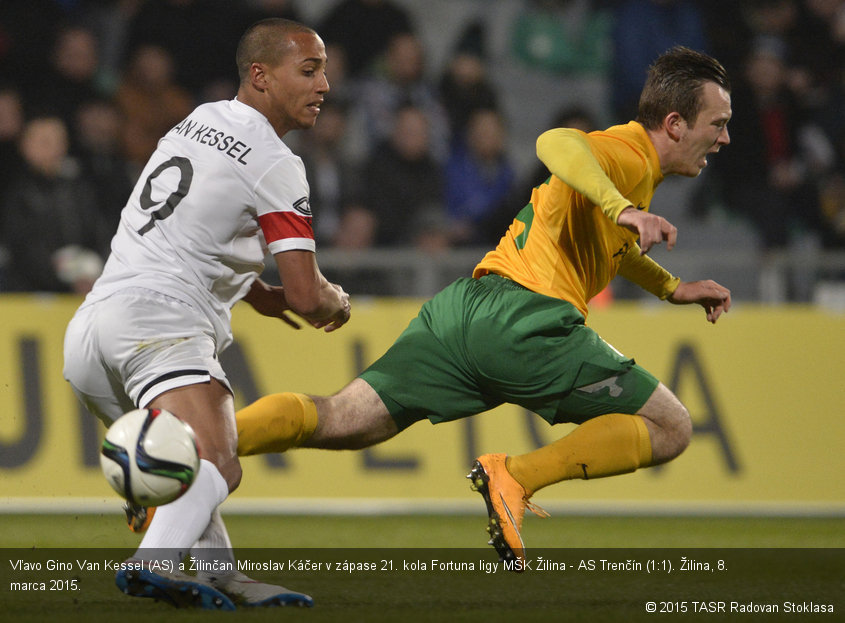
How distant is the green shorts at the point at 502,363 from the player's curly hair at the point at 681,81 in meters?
0.89

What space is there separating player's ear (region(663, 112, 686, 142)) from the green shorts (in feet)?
2.66

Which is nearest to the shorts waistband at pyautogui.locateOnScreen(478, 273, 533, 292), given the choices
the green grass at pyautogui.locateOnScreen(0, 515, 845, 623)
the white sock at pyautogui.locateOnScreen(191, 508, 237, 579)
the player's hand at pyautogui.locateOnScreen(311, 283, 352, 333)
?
the player's hand at pyautogui.locateOnScreen(311, 283, 352, 333)

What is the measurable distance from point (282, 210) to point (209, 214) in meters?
0.25

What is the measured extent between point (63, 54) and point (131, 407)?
6585mm

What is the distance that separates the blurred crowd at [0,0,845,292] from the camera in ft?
31.4

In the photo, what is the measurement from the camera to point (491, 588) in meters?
4.72

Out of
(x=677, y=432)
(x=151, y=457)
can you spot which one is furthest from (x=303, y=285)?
(x=677, y=432)

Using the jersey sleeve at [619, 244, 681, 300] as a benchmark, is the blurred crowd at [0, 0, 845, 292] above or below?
above

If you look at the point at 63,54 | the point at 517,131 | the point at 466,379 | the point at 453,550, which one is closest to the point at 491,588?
the point at 466,379

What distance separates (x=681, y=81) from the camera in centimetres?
479

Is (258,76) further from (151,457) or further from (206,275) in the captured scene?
(151,457)

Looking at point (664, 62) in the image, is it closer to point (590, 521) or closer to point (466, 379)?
point (466, 379)

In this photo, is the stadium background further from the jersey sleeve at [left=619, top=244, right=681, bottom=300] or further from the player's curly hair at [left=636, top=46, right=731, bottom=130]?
the player's curly hair at [left=636, top=46, right=731, bottom=130]

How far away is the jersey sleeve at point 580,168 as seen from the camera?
4219 millimetres
